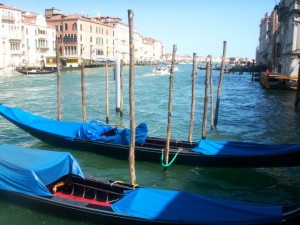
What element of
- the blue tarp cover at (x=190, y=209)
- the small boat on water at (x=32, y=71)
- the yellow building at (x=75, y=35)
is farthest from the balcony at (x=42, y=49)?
the blue tarp cover at (x=190, y=209)

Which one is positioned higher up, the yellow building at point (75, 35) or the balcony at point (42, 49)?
the yellow building at point (75, 35)

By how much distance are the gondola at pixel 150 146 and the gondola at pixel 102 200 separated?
2306 mm

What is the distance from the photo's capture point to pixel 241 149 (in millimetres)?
7320

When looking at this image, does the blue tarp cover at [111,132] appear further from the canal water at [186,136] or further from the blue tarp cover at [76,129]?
the canal water at [186,136]

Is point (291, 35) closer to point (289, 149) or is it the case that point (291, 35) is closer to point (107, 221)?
point (289, 149)

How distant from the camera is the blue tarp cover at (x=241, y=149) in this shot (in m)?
6.89

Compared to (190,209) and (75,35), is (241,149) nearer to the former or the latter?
(190,209)

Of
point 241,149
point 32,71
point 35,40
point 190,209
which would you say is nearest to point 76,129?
point 241,149

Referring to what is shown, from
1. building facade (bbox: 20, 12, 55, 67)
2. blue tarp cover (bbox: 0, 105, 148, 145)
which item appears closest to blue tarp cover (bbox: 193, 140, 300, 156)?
Answer: blue tarp cover (bbox: 0, 105, 148, 145)

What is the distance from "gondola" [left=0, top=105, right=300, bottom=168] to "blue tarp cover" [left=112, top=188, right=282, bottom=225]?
2873mm

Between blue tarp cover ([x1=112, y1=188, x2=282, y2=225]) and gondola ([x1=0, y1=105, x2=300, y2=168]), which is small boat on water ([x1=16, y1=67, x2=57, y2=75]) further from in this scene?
blue tarp cover ([x1=112, y1=188, x2=282, y2=225])

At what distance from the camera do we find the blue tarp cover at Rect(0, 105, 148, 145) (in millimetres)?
8375

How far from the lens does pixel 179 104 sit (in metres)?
19.3

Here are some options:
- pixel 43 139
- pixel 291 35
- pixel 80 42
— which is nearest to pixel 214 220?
pixel 43 139
